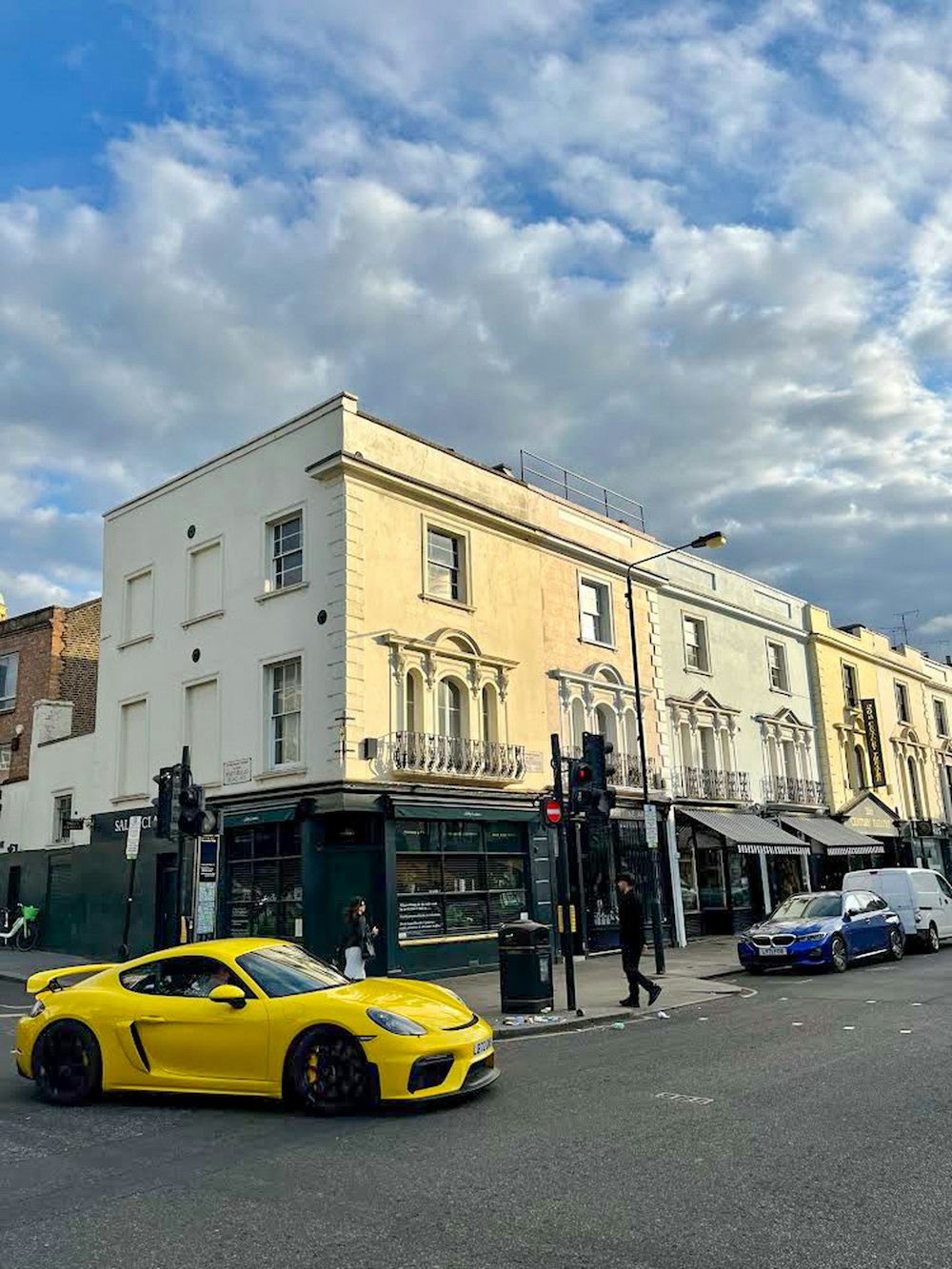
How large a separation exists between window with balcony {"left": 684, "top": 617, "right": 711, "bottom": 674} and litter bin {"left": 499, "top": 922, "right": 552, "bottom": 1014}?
53.8ft

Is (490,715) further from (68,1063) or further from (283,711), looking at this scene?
(68,1063)

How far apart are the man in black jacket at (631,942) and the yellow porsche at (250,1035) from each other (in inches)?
234

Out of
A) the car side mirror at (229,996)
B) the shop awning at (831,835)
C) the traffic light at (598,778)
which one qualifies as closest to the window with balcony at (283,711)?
the traffic light at (598,778)

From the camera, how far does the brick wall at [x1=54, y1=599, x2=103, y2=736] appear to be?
2878cm

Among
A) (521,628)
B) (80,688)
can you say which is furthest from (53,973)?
(80,688)

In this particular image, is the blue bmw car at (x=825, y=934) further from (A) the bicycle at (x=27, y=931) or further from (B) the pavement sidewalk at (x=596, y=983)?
(A) the bicycle at (x=27, y=931)

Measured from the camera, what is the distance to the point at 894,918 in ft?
67.6

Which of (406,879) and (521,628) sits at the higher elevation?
(521,628)

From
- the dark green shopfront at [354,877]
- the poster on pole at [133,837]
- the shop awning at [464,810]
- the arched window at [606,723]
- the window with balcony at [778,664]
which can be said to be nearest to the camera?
the poster on pole at [133,837]

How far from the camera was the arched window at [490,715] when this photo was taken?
70.9 feet

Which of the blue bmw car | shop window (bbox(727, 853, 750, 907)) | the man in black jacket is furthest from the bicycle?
shop window (bbox(727, 853, 750, 907))

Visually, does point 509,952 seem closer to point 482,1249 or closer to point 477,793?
point 477,793

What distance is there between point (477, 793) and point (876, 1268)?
16.0m

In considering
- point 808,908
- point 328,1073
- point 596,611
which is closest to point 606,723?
point 596,611
